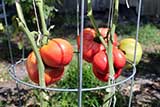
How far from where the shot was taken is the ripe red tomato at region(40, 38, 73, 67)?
2.90ft

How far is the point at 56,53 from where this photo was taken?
35.1 inches

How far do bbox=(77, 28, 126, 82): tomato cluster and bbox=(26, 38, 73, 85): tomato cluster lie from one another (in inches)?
2.6

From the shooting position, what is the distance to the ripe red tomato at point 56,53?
0.89 metres

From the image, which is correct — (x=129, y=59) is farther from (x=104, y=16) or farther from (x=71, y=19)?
(x=104, y=16)

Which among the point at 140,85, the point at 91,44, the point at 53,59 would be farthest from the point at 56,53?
the point at 140,85

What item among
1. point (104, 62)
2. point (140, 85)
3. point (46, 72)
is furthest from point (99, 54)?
point (140, 85)

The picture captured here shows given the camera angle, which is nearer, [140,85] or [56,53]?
[56,53]

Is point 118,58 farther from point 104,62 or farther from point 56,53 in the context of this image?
point 56,53

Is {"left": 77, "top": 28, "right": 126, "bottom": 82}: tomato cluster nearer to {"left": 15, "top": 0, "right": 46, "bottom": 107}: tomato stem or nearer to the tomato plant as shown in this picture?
the tomato plant

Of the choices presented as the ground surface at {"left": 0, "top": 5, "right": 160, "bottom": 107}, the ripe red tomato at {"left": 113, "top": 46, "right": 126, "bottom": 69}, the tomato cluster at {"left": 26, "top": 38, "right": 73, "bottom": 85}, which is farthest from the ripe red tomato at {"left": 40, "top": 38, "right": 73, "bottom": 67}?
the ground surface at {"left": 0, "top": 5, "right": 160, "bottom": 107}

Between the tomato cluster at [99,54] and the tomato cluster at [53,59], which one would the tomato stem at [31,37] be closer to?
the tomato cluster at [53,59]

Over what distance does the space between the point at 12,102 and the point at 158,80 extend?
115 centimetres

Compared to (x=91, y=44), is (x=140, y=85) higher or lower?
lower

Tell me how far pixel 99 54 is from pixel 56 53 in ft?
0.38
